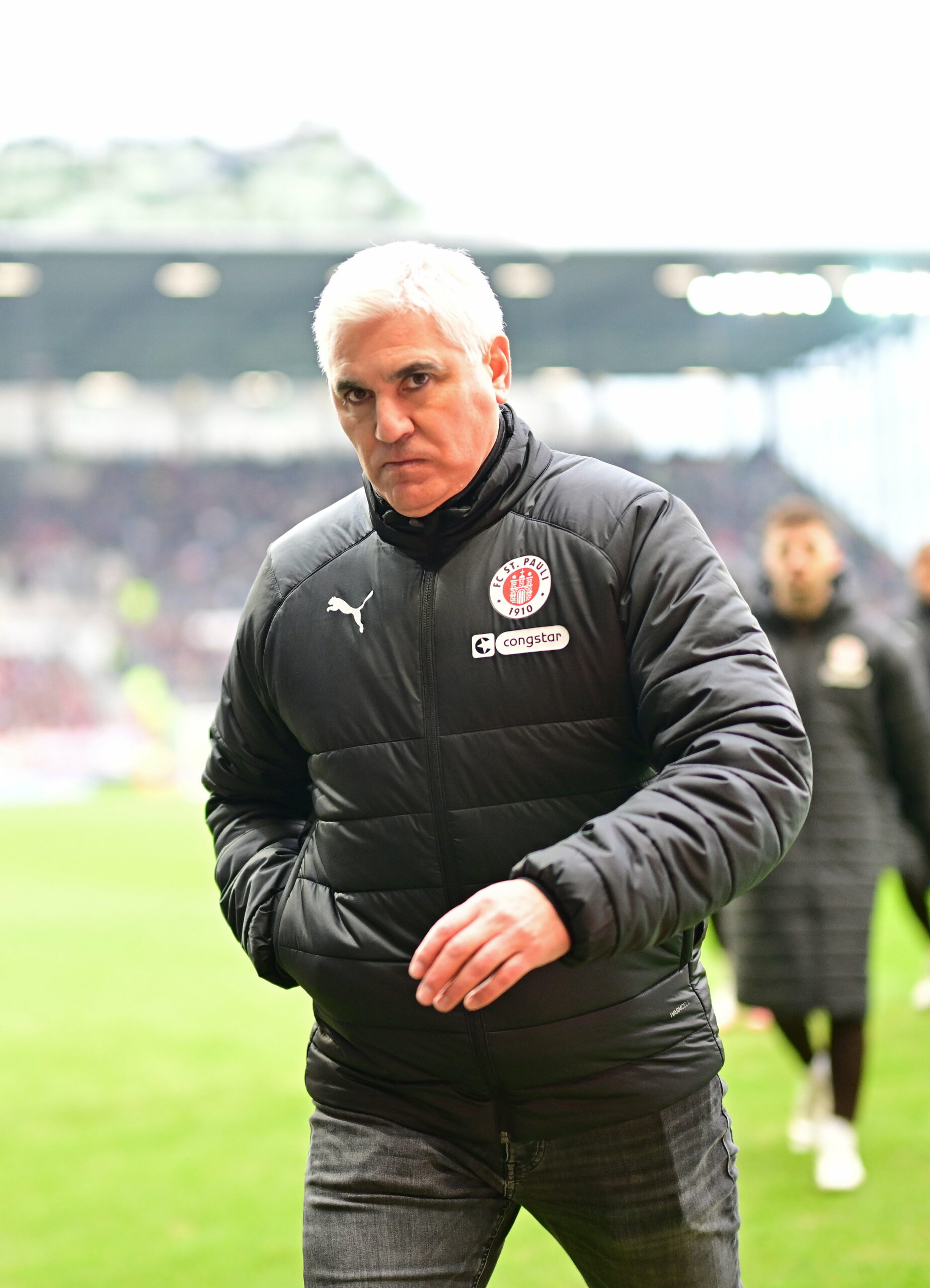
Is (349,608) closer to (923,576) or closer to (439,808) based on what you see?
(439,808)

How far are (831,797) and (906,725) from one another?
1.01 feet

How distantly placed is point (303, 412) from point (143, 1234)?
3001 centimetres

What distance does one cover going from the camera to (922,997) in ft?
21.3

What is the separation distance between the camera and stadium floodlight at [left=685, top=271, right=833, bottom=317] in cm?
2991

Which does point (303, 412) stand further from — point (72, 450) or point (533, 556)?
point (533, 556)

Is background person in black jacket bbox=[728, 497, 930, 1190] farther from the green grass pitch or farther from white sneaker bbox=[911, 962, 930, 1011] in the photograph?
white sneaker bbox=[911, 962, 930, 1011]

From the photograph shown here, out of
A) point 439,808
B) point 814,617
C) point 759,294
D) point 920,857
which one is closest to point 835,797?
point 814,617

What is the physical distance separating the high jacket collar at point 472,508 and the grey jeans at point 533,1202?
746 mm

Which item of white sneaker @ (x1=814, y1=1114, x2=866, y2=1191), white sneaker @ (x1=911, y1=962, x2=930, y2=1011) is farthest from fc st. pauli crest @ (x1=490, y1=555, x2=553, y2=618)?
white sneaker @ (x1=911, y1=962, x2=930, y2=1011)

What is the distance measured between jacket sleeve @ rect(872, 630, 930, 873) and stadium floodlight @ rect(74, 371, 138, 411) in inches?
1174

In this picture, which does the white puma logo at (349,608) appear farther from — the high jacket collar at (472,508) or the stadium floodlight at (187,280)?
the stadium floodlight at (187,280)

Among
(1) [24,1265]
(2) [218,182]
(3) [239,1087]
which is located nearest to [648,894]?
(1) [24,1265]

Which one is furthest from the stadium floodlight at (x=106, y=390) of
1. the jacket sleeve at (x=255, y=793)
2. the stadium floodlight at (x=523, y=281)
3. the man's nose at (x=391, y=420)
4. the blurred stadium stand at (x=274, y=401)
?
the man's nose at (x=391, y=420)

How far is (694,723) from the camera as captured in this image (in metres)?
1.67
